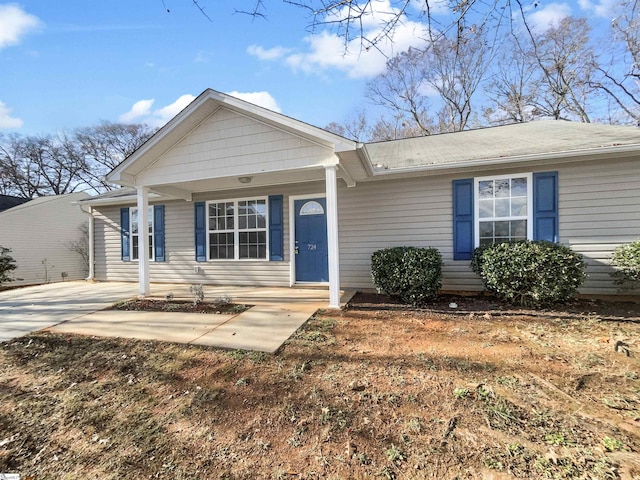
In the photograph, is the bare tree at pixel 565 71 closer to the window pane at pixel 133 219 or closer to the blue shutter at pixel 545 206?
the blue shutter at pixel 545 206

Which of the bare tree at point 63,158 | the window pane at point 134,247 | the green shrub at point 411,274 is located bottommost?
the green shrub at point 411,274

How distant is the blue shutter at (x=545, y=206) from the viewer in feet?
18.0

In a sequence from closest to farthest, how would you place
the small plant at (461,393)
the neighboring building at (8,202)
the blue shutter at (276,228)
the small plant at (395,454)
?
the small plant at (395,454) → the small plant at (461,393) → the blue shutter at (276,228) → the neighboring building at (8,202)

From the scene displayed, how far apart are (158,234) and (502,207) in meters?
8.64

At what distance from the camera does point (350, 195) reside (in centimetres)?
679

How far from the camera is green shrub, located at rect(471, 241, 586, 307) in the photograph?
461 cm

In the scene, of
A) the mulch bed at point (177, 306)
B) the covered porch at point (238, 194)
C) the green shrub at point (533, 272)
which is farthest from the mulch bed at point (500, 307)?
the mulch bed at point (177, 306)

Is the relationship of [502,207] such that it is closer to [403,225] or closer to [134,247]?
[403,225]

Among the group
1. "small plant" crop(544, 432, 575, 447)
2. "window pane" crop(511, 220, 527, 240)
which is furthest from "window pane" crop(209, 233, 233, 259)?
"small plant" crop(544, 432, 575, 447)

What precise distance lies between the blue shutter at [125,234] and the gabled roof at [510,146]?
747cm

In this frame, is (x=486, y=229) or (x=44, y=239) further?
(x=44, y=239)

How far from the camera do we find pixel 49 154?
22844 mm

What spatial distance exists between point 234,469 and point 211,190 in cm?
710

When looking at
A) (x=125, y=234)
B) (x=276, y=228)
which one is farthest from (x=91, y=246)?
(x=276, y=228)
